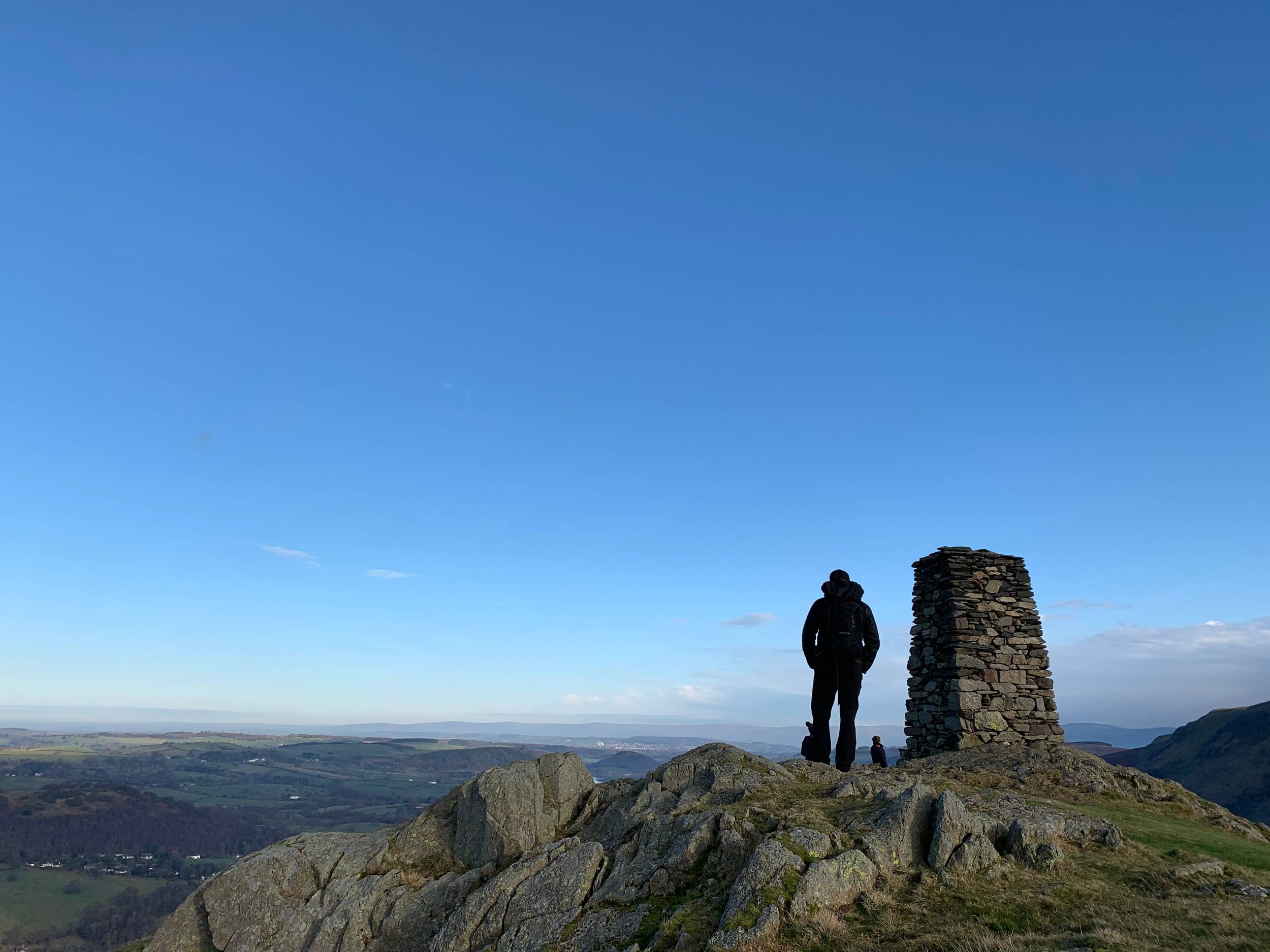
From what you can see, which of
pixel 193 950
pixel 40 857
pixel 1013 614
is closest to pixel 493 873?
pixel 193 950

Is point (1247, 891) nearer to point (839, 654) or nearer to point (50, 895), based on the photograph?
point (839, 654)

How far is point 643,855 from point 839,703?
31.2 ft

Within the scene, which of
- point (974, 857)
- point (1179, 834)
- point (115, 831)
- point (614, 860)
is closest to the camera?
point (974, 857)

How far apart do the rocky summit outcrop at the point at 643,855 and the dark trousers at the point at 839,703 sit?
140 cm

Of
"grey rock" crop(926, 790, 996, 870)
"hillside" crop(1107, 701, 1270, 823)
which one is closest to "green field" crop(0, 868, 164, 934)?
"grey rock" crop(926, 790, 996, 870)

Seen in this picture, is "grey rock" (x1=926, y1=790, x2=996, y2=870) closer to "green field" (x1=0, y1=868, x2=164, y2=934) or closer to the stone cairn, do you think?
the stone cairn

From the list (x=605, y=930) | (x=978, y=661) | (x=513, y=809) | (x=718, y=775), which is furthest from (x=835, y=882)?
(x=978, y=661)

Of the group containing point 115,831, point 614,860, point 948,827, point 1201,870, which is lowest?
point 115,831

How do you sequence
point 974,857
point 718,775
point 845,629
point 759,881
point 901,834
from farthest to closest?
point 845,629 < point 718,775 < point 901,834 < point 974,857 < point 759,881

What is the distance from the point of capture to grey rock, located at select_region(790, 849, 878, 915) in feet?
35.3

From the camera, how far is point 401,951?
14117 mm

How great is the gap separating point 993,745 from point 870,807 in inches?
424

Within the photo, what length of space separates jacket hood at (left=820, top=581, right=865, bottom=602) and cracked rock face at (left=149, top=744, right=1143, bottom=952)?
4812mm

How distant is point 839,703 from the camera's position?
69.8 feet
